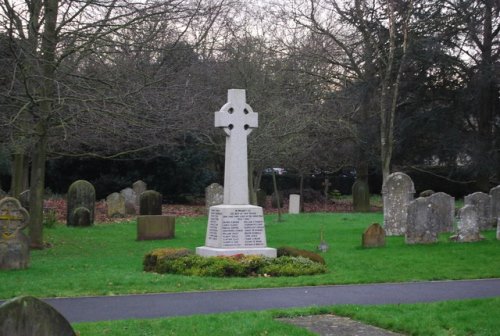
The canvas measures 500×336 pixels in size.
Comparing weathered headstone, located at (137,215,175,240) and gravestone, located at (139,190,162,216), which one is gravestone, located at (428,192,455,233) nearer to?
weathered headstone, located at (137,215,175,240)

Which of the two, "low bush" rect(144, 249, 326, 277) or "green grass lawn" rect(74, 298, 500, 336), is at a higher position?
"low bush" rect(144, 249, 326, 277)

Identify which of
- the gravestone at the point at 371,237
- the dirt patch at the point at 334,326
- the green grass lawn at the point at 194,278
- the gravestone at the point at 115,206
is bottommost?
the dirt patch at the point at 334,326

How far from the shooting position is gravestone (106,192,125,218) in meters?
30.9

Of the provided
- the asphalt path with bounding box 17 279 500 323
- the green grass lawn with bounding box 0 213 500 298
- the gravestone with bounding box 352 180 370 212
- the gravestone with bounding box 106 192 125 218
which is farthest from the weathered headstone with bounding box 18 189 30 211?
the gravestone with bounding box 352 180 370 212

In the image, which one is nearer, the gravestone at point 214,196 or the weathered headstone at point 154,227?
the weathered headstone at point 154,227

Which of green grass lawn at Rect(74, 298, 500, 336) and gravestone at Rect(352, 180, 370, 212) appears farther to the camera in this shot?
gravestone at Rect(352, 180, 370, 212)

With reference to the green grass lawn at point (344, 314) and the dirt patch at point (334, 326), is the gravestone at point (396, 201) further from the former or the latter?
the dirt patch at point (334, 326)

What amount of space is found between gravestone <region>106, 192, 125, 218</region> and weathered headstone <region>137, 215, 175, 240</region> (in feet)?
30.4

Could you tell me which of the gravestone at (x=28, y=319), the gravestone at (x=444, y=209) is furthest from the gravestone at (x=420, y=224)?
the gravestone at (x=28, y=319)

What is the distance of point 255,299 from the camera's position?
37.3ft

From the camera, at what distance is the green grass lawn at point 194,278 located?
12.7 metres

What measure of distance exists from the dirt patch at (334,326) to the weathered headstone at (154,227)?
12.3m

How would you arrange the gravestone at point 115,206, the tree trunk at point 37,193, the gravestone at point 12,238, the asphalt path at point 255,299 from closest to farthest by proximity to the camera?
the asphalt path at point 255,299
the gravestone at point 12,238
the tree trunk at point 37,193
the gravestone at point 115,206

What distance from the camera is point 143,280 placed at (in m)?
13.3
